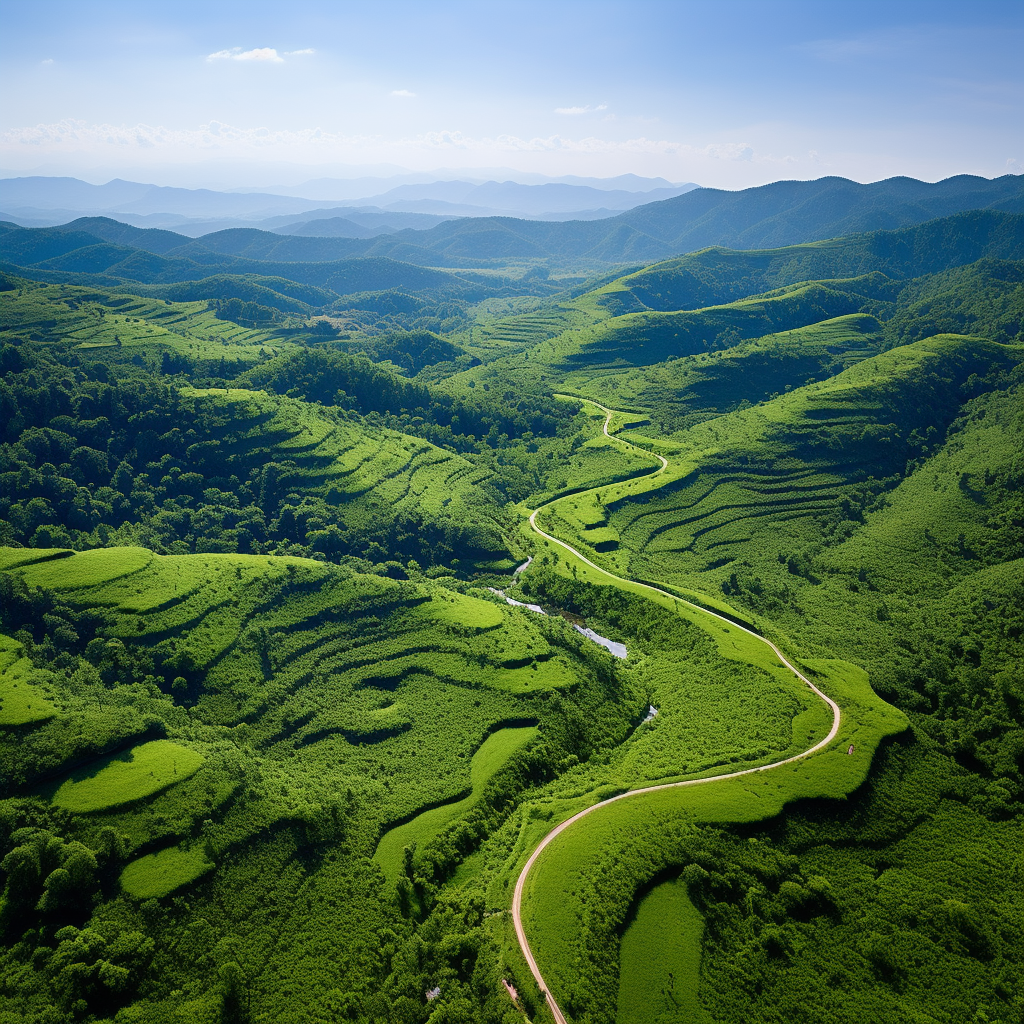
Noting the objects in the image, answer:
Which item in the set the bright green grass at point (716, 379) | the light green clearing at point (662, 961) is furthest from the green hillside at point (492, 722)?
the bright green grass at point (716, 379)

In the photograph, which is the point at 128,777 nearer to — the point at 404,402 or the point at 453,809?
the point at 453,809

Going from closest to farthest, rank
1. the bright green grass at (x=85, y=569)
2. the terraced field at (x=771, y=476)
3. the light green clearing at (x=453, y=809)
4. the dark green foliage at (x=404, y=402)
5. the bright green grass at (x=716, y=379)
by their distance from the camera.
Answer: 1. the light green clearing at (x=453, y=809)
2. the bright green grass at (x=85, y=569)
3. the terraced field at (x=771, y=476)
4. the dark green foliage at (x=404, y=402)
5. the bright green grass at (x=716, y=379)

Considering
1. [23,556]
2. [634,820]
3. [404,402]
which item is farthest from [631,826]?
[404,402]

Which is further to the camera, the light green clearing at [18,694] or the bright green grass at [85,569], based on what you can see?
the bright green grass at [85,569]

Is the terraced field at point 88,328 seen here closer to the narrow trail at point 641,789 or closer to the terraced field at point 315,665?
the terraced field at point 315,665

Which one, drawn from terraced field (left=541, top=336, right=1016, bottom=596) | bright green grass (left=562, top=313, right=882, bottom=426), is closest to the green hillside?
terraced field (left=541, top=336, right=1016, bottom=596)

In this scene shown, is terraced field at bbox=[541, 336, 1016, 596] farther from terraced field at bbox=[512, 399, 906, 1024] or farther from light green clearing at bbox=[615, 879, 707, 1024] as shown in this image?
light green clearing at bbox=[615, 879, 707, 1024]

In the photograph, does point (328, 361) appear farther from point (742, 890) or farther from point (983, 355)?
point (983, 355)
